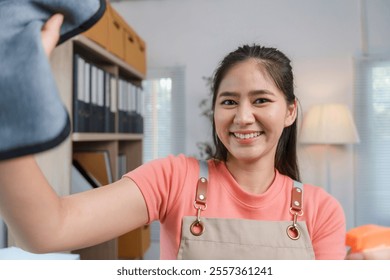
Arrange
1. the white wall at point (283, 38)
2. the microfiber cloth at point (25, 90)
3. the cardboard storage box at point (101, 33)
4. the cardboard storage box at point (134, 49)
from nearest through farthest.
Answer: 1. the microfiber cloth at point (25, 90)
2. the white wall at point (283, 38)
3. the cardboard storage box at point (101, 33)
4. the cardboard storage box at point (134, 49)

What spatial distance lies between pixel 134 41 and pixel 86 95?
0.32m

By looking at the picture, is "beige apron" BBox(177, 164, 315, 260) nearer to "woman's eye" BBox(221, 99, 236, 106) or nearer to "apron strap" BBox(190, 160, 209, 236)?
"apron strap" BBox(190, 160, 209, 236)

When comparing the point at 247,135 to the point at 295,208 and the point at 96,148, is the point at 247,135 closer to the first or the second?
the point at 295,208

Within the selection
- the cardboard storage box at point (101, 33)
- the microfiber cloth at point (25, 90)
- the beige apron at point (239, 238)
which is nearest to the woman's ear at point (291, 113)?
the beige apron at point (239, 238)

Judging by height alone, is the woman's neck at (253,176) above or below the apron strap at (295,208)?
above

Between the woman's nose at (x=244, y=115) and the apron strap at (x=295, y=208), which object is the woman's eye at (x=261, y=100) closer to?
the woman's nose at (x=244, y=115)

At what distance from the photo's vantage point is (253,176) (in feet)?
1.39

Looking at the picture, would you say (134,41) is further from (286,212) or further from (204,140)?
(286,212)

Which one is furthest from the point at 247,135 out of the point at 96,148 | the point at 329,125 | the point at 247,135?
the point at 329,125

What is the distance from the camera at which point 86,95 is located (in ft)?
2.14

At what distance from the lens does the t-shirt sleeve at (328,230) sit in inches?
15.0

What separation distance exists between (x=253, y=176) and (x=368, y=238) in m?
0.14

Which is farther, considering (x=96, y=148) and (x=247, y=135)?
(x=96, y=148)

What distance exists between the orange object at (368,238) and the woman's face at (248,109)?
127 mm
